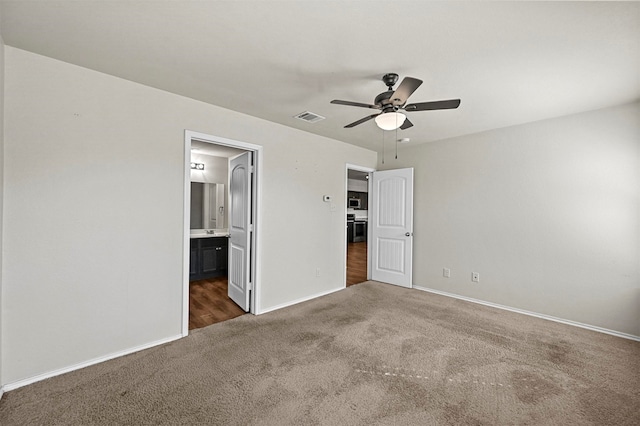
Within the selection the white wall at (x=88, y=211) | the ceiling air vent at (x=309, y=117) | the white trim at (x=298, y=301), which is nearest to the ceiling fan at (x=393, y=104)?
the ceiling air vent at (x=309, y=117)

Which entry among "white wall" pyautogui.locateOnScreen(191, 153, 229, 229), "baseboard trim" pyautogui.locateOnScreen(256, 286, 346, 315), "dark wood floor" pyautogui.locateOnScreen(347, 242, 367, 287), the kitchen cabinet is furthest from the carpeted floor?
the kitchen cabinet

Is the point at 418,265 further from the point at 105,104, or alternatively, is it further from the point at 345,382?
the point at 105,104

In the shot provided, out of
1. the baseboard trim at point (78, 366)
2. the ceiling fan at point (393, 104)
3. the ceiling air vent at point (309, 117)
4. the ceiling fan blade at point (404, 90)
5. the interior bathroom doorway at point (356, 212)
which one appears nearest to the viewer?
the ceiling fan blade at point (404, 90)

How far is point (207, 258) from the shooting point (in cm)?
496

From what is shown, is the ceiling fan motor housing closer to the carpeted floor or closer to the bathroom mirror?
the carpeted floor

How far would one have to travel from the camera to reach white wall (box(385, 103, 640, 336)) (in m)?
2.87

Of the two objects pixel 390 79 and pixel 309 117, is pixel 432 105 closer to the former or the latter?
pixel 390 79

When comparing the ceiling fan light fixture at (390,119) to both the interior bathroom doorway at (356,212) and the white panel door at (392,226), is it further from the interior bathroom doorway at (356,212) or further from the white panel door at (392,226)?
the interior bathroom doorway at (356,212)

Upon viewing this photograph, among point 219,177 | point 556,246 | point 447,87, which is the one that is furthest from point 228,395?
point 219,177

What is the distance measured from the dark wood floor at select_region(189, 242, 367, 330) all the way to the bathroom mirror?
1.11m

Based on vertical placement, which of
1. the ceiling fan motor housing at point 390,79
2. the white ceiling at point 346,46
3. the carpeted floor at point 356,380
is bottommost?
the carpeted floor at point 356,380

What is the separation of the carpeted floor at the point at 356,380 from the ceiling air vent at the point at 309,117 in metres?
2.42

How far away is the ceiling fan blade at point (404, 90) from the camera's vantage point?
6.05 feet

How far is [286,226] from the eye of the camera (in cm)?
367
